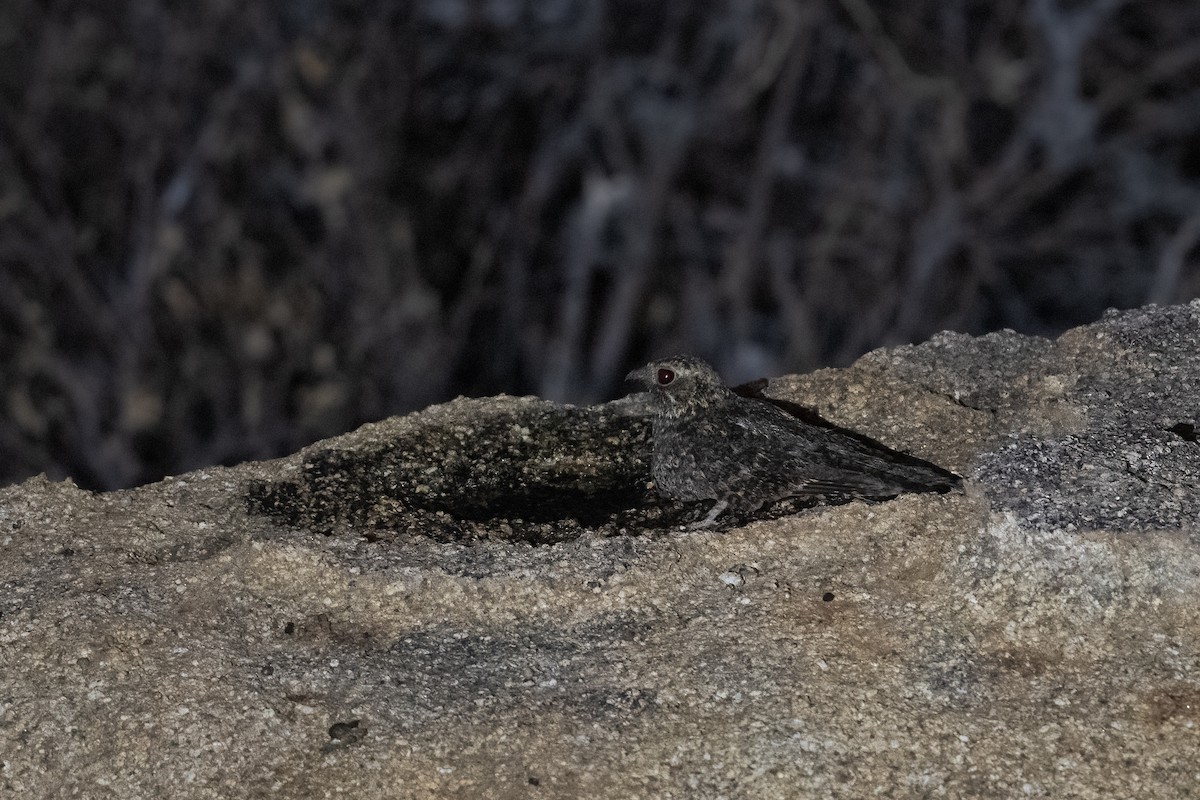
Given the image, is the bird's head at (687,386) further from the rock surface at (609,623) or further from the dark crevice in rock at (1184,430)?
the dark crevice in rock at (1184,430)

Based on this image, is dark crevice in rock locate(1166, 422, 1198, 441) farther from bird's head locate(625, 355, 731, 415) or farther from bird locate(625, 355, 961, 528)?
bird's head locate(625, 355, 731, 415)

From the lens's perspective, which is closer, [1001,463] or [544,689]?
[544,689]

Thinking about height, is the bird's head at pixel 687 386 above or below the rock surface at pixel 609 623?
above

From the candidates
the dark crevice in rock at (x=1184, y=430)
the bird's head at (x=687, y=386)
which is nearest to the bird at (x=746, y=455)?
the bird's head at (x=687, y=386)

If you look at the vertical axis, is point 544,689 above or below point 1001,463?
below

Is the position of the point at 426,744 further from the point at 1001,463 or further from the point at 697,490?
the point at 1001,463

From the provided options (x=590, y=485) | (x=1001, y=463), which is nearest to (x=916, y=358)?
(x=1001, y=463)

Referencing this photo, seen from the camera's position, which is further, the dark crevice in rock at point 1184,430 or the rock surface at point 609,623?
the dark crevice in rock at point 1184,430

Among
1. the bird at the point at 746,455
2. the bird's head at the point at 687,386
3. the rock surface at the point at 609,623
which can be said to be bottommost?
the rock surface at the point at 609,623
